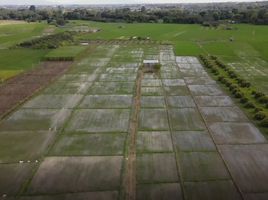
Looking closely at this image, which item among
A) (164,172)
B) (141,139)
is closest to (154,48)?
(141,139)

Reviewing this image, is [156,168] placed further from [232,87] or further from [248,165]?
[232,87]

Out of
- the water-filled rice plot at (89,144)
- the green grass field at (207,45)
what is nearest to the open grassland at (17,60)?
the green grass field at (207,45)

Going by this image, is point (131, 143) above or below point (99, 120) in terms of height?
above

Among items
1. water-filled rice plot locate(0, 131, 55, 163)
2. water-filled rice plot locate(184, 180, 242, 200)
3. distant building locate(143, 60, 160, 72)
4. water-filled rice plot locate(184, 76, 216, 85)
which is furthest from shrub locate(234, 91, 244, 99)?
water-filled rice plot locate(0, 131, 55, 163)

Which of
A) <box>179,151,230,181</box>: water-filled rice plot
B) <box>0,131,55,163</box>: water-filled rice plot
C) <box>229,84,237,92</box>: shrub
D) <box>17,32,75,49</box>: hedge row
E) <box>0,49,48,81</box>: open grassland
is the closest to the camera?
<box>179,151,230,181</box>: water-filled rice plot

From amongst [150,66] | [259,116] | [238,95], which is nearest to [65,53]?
[150,66]

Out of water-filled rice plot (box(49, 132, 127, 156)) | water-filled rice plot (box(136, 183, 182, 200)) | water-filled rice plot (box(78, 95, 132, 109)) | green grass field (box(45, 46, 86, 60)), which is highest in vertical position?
water-filled rice plot (box(136, 183, 182, 200))

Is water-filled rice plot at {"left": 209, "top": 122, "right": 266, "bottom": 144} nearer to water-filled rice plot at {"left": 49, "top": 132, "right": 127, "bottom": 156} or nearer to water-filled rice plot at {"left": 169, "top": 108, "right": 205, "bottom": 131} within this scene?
water-filled rice plot at {"left": 169, "top": 108, "right": 205, "bottom": 131}

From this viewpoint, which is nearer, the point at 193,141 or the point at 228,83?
the point at 193,141
